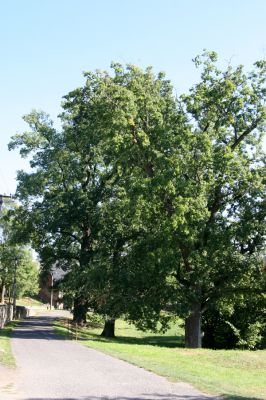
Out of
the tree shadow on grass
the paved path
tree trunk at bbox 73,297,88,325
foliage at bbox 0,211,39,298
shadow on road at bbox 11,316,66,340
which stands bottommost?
the tree shadow on grass

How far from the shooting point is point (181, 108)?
2881 cm

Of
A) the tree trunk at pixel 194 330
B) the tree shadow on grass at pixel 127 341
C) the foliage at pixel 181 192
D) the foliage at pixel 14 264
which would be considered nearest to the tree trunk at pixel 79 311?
the tree shadow on grass at pixel 127 341

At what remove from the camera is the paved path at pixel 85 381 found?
10781 millimetres

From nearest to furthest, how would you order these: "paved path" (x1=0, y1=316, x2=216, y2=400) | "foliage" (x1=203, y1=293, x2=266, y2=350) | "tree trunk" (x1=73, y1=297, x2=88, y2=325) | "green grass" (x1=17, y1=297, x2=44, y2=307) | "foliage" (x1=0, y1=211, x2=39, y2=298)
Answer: "paved path" (x1=0, y1=316, x2=216, y2=400)
"foliage" (x1=203, y1=293, x2=266, y2=350)
"tree trunk" (x1=73, y1=297, x2=88, y2=325)
"foliage" (x1=0, y1=211, x2=39, y2=298)
"green grass" (x1=17, y1=297, x2=44, y2=307)

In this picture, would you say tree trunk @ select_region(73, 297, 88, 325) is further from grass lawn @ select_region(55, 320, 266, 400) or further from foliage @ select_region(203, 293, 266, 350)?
grass lawn @ select_region(55, 320, 266, 400)

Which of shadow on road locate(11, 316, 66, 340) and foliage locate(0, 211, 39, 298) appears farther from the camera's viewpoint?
foliage locate(0, 211, 39, 298)

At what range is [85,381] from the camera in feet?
42.0

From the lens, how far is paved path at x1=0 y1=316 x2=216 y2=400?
1078 centimetres

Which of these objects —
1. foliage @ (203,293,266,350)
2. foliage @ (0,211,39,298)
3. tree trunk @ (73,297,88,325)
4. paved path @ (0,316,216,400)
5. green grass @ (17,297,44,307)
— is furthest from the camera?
green grass @ (17,297,44,307)

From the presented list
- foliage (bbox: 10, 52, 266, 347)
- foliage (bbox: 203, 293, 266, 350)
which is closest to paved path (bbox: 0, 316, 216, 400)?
foliage (bbox: 10, 52, 266, 347)

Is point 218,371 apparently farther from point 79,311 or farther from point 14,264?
point 14,264

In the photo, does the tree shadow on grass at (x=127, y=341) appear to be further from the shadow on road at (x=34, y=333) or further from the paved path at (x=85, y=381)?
the paved path at (x=85, y=381)

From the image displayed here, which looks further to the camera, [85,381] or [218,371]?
[218,371]

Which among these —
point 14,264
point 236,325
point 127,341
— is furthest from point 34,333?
point 14,264
